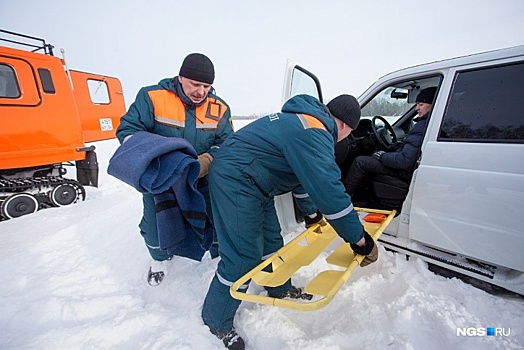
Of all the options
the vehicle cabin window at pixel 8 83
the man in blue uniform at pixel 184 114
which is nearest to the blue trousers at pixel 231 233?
the man in blue uniform at pixel 184 114

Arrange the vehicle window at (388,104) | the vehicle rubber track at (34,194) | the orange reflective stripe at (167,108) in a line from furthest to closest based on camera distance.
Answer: the vehicle rubber track at (34,194) < the vehicle window at (388,104) < the orange reflective stripe at (167,108)

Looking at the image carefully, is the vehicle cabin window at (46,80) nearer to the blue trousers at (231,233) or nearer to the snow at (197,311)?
the snow at (197,311)

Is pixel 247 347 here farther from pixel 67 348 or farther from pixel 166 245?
pixel 67 348

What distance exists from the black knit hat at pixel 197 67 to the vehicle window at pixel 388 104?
1.85 m

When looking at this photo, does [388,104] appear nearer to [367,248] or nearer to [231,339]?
[367,248]

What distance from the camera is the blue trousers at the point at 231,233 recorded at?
175 centimetres

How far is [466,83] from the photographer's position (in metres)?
2.11

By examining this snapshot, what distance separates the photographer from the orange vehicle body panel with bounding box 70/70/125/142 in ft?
18.9

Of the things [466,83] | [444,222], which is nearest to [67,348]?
[444,222]

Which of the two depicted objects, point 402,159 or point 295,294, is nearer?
point 295,294

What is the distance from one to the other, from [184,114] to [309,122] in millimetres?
1177

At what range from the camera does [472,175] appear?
1930 mm

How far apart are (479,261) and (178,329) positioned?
2396mm

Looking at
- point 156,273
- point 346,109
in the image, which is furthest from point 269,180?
point 156,273
